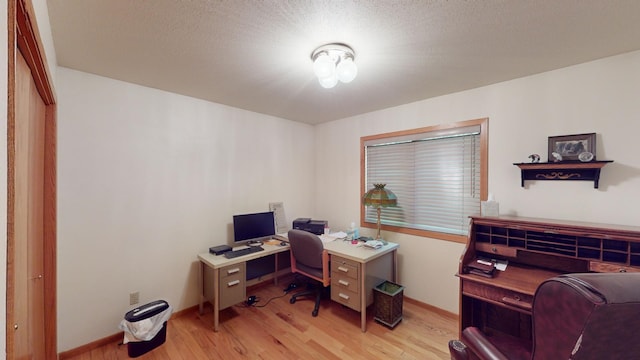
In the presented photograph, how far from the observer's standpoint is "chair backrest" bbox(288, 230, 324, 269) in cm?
260

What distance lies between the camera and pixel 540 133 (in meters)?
2.13

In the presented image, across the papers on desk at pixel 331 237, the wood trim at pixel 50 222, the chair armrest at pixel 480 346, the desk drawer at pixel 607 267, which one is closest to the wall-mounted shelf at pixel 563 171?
the desk drawer at pixel 607 267

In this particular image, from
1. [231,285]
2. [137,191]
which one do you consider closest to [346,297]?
[231,285]

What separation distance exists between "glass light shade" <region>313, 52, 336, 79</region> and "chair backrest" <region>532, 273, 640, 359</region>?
1533 mm

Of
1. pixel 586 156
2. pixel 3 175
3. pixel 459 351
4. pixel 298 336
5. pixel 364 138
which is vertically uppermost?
pixel 364 138

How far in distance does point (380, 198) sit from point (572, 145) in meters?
1.60

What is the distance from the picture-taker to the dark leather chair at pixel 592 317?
2.60 feet

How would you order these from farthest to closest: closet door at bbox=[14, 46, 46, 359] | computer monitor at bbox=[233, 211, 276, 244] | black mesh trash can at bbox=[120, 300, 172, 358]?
computer monitor at bbox=[233, 211, 276, 244] → black mesh trash can at bbox=[120, 300, 172, 358] → closet door at bbox=[14, 46, 46, 359]

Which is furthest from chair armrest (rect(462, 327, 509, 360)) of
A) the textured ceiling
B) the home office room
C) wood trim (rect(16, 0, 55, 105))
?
wood trim (rect(16, 0, 55, 105))

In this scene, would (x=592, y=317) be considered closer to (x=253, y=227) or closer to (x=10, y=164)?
(x=10, y=164)

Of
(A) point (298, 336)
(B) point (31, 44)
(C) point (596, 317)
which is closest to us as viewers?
(C) point (596, 317)

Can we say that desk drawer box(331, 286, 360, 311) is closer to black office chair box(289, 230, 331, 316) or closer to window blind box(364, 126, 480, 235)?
black office chair box(289, 230, 331, 316)

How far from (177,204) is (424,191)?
265 cm

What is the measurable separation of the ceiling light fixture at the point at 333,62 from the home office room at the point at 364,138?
0.06ft
